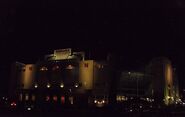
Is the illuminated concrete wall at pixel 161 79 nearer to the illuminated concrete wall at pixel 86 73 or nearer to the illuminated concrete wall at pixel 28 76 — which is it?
the illuminated concrete wall at pixel 86 73

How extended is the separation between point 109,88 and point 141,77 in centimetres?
2000

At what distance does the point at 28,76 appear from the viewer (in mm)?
110312

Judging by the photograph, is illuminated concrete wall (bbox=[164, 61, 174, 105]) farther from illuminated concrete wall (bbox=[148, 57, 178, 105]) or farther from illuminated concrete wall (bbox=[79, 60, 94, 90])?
illuminated concrete wall (bbox=[79, 60, 94, 90])

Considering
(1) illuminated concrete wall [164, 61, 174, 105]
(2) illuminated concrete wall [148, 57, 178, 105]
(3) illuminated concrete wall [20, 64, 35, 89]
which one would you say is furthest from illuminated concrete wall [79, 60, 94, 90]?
(1) illuminated concrete wall [164, 61, 174, 105]

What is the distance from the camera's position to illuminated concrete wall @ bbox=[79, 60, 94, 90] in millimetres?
95931

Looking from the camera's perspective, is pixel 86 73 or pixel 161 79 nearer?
pixel 86 73

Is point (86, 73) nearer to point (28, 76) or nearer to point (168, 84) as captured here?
point (28, 76)

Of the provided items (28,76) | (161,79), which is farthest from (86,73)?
(161,79)

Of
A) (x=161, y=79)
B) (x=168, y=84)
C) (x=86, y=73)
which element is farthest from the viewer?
(x=168, y=84)

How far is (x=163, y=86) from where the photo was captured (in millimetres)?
119125

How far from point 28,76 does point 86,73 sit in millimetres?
23745

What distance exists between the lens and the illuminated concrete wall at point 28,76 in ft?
359

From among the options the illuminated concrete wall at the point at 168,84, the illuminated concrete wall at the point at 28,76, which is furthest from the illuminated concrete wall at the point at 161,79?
the illuminated concrete wall at the point at 28,76

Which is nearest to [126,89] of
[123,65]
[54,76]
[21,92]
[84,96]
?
[123,65]
